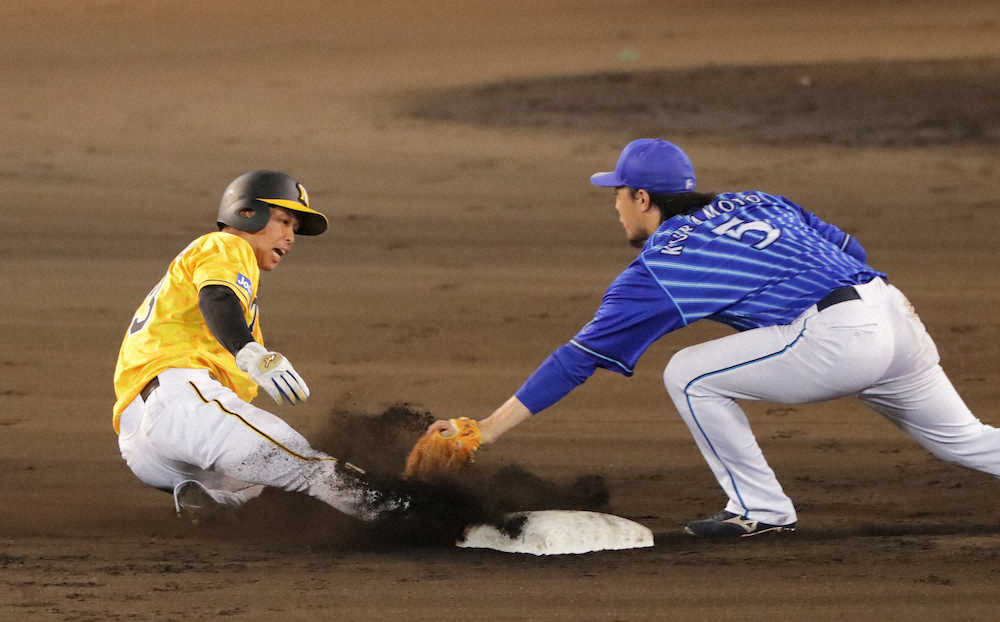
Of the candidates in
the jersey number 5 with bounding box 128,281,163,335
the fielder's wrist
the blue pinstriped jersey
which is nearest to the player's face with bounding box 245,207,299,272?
the jersey number 5 with bounding box 128,281,163,335

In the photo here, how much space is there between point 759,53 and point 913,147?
552 cm

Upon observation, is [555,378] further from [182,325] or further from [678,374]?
[182,325]

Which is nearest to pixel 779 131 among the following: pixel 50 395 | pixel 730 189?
pixel 730 189

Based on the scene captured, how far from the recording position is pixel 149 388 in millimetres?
5984

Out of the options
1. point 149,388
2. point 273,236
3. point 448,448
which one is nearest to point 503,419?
point 448,448

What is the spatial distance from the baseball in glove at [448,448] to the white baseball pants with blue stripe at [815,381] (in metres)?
0.79

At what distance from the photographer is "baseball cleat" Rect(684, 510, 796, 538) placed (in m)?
5.91

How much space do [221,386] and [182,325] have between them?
31 cm

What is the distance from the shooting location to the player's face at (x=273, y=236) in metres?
6.22

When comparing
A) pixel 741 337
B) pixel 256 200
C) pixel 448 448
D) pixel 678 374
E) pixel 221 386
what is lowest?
pixel 448 448

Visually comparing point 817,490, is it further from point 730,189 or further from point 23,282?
point 730,189

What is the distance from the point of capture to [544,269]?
11523 mm

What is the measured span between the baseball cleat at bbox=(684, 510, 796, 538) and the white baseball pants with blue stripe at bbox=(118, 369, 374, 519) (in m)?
1.31

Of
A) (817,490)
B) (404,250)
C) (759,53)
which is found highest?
(759,53)
